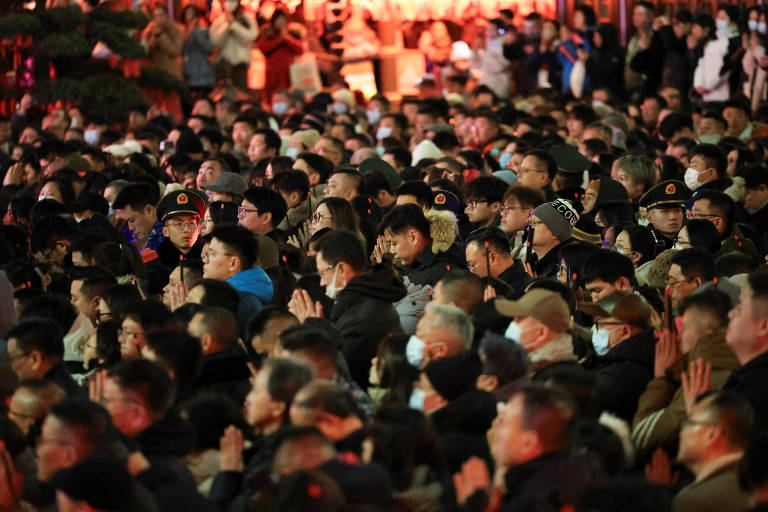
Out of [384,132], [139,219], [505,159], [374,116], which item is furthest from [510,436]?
[374,116]

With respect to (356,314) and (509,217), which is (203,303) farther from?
(509,217)

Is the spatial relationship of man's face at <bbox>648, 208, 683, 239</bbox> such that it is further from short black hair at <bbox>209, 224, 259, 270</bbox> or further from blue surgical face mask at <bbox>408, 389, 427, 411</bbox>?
blue surgical face mask at <bbox>408, 389, 427, 411</bbox>

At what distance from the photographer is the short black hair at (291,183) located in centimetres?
888

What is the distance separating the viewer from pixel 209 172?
389 inches

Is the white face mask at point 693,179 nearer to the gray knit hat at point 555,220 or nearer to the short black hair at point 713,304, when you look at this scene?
the gray knit hat at point 555,220

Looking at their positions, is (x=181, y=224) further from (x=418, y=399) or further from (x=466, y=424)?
(x=466, y=424)

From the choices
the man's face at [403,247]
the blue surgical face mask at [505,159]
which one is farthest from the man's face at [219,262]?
the blue surgical face mask at [505,159]

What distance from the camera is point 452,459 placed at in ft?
14.7

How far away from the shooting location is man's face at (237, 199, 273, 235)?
795cm

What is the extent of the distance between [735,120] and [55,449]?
10.4 meters

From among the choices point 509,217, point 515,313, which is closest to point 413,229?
point 509,217

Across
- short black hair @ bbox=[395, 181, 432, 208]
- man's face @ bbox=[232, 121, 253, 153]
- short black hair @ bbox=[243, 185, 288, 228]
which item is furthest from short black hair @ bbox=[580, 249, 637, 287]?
man's face @ bbox=[232, 121, 253, 153]

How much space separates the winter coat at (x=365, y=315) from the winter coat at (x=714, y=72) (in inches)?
437

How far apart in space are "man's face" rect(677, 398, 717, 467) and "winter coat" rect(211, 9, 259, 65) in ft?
50.1
